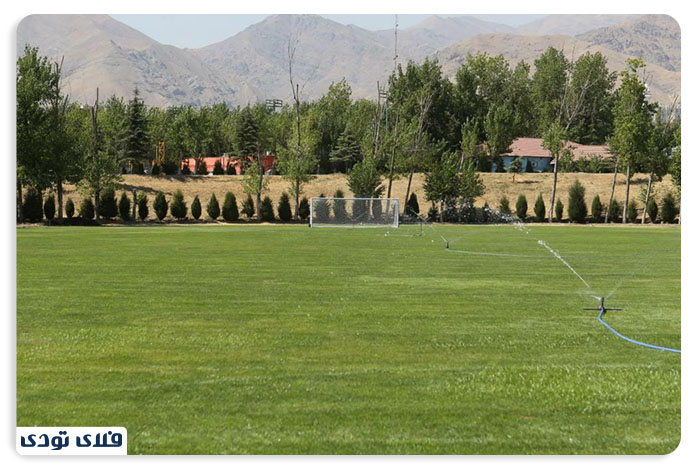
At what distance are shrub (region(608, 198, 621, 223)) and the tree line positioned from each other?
7.06ft

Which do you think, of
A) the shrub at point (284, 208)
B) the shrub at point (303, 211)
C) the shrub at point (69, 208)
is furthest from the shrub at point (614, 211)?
the shrub at point (69, 208)

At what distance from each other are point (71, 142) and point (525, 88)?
2539 inches

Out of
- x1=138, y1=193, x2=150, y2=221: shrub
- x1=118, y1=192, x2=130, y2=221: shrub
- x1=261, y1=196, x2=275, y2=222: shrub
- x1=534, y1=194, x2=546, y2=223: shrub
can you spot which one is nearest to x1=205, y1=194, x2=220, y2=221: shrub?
x1=261, y1=196, x2=275, y2=222: shrub

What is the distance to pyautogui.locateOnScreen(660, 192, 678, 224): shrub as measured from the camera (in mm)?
52125

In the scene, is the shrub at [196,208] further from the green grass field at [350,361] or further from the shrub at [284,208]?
the green grass field at [350,361]

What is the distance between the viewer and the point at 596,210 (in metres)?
55.0

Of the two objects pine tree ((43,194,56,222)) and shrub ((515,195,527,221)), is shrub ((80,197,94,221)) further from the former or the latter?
shrub ((515,195,527,221))

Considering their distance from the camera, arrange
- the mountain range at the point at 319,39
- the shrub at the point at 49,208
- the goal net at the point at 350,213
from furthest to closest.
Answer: the goal net at the point at 350,213 < the shrub at the point at 49,208 < the mountain range at the point at 319,39

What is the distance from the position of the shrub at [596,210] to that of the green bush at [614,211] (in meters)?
0.73

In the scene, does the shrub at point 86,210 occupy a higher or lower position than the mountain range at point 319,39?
lower

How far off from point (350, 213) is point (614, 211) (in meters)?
19.1

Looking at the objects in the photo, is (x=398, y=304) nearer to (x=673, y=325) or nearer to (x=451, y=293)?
(x=451, y=293)

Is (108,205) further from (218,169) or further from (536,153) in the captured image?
(536,153)

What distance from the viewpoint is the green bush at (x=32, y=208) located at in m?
48.7
